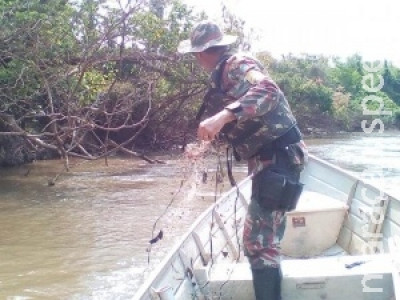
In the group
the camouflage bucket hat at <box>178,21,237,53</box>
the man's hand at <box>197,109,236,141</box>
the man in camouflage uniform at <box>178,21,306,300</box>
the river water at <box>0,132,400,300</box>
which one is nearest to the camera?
the man's hand at <box>197,109,236,141</box>

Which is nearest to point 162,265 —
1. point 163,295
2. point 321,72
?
point 163,295

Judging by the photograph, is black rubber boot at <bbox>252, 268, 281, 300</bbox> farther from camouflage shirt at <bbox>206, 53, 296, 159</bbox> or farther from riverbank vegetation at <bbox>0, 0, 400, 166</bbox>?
riverbank vegetation at <bbox>0, 0, 400, 166</bbox>

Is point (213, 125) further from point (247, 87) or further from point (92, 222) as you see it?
point (92, 222)

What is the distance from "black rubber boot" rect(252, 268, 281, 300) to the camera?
2953 mm

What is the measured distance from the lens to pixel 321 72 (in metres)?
37.3

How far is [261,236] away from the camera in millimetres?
2891

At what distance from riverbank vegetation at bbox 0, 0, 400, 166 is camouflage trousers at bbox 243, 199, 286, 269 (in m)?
7.55

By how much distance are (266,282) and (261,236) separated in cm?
26

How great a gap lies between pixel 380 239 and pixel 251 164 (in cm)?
218

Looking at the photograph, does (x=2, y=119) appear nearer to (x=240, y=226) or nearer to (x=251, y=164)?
(x=240, y=226)

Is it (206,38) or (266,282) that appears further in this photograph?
(266,282)

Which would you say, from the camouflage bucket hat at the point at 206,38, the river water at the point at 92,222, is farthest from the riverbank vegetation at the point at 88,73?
the camouflage bucket hat at the point at 206,38

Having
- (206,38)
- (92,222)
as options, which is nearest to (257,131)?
(206,38)

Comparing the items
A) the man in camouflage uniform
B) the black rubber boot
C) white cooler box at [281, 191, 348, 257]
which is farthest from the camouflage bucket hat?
white cooler box at [281, 191, 348, 257]
